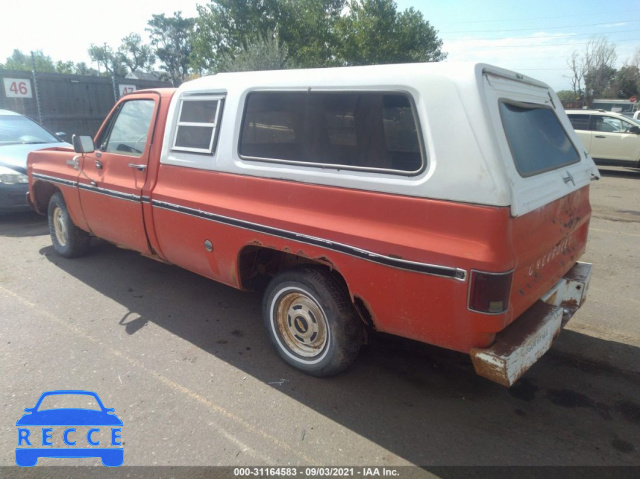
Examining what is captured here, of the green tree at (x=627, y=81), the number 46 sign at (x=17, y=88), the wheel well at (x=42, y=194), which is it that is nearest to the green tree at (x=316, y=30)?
the number 46 sign at (x=17, y=88)

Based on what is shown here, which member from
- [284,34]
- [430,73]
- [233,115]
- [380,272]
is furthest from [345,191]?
[284,34]

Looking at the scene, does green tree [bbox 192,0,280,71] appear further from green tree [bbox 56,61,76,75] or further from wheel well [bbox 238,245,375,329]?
green tree [bbox 56,61,76,75]

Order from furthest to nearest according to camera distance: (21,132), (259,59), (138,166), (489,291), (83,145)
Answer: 1. (259,59)
2. (21,132)
3. (83,145)
4. (138,166)
5. (489,291)

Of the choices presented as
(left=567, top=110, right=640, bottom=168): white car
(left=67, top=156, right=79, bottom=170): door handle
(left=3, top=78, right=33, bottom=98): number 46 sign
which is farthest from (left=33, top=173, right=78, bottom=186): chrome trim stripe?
(left=567, top=110, right=640, bottom=168): white car

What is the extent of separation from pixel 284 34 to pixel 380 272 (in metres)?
33.0

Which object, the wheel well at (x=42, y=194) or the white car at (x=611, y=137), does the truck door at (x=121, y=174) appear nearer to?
the wheel well at (x=42, y=194)

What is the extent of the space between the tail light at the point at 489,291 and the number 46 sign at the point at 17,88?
48.5 feet

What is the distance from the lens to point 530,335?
8.32 ft

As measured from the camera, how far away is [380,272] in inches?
102

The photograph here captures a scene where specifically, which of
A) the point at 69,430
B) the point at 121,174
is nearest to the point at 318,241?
the point at 69,430

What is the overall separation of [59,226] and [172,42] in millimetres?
73441

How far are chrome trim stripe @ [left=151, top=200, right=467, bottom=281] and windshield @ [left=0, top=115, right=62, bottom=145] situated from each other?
6.11 m

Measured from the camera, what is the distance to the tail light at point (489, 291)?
223cm

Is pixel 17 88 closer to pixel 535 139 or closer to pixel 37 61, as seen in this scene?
pixel 535 139
